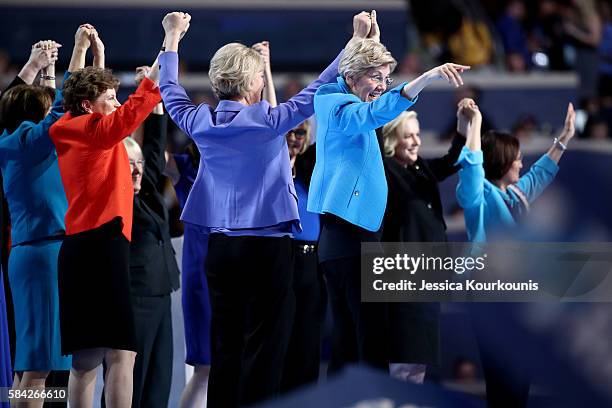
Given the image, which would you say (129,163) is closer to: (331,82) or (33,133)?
(33,133)

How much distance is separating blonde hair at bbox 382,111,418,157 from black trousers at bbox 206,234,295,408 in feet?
3.40

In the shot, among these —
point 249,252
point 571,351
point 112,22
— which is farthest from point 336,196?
point 112,22

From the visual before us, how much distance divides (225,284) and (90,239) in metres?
0.54

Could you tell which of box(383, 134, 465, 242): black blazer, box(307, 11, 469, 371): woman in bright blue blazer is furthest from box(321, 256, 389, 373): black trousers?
box(383, 134, 465, 242): black blazer

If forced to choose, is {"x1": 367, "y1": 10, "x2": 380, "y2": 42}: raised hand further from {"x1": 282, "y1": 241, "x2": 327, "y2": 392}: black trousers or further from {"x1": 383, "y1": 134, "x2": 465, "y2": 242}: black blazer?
{"x1": 282, "y1": 241, "x2": 327, "y2": 392}: black trousers

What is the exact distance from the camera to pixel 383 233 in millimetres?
4973

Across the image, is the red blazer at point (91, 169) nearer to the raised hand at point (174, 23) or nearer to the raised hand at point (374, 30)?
the raised hand at point (174, 23)

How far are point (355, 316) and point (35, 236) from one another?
4.25ft

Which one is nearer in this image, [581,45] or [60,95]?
[60,95]

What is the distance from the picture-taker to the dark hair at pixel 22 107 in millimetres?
4695

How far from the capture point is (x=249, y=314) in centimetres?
425

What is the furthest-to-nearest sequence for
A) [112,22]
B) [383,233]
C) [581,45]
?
1. [581,45]
2. [112,22]
3. [383,233]

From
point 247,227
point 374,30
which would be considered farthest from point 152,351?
point 374,30

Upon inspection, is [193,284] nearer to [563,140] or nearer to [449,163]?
[449,163]
